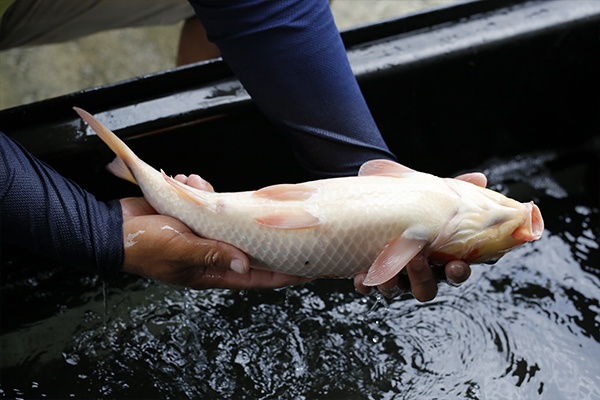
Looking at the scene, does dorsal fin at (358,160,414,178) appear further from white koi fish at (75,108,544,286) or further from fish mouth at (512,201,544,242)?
fish mouth at (512,201,544,242)

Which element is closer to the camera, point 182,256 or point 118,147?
point 182,256

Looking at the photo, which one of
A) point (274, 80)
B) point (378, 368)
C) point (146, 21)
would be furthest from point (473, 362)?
point (146, 21)

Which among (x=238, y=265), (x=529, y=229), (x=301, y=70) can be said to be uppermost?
(x=301, y=70)

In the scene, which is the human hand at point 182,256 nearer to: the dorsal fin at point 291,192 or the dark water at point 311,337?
the dorsal fin at point 291,192

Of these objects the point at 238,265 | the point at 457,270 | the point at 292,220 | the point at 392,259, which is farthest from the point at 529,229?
the point at 238,265

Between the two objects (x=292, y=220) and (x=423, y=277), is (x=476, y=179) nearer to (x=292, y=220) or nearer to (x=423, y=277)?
(x=423, y=277)

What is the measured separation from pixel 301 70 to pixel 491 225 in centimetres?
69

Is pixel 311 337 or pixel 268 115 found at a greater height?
pixel 268 115

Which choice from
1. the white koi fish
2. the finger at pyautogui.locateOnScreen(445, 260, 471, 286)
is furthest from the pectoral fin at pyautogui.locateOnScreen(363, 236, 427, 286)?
the finger at pyautogui.locateOnScreen(445, 260, 471, 286)

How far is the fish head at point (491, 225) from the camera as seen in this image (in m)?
1.82

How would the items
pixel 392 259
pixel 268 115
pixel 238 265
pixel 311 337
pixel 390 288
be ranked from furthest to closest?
pixel 311 337, pixel 268 115, pixel 390 288, pixel 238 265, pixel 392 259

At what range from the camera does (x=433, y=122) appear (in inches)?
111

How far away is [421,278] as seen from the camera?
1.93 metres

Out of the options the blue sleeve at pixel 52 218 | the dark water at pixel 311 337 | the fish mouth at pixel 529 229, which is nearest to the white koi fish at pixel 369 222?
the fish mouth at pixel 529 229
